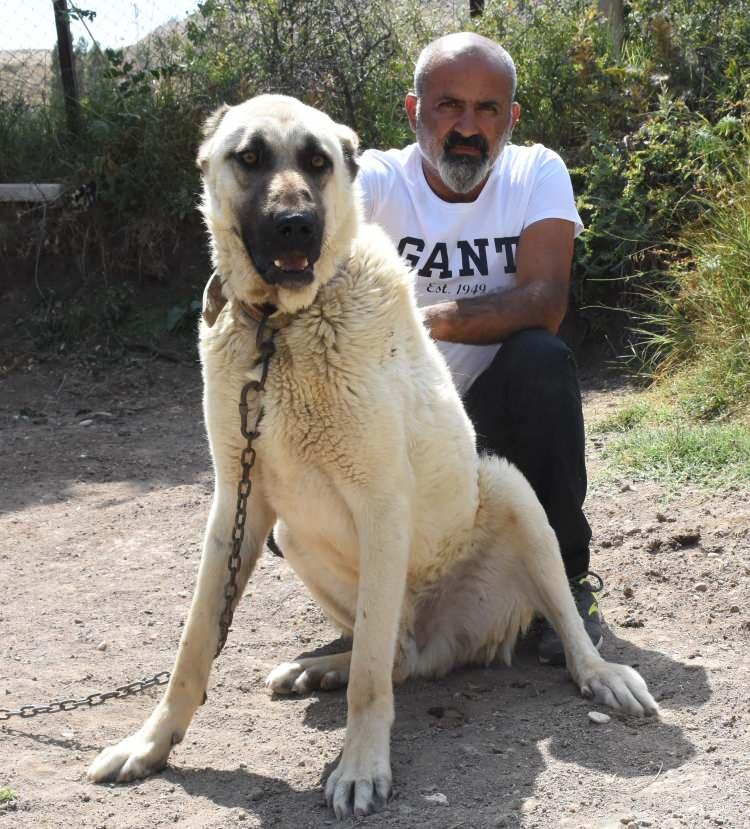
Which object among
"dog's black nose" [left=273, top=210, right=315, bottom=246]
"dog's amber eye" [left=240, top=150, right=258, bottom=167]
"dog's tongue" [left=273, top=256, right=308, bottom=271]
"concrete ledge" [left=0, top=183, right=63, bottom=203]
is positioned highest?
"dog's amber eye" [left=240, top=150, right=258, bottom=167]

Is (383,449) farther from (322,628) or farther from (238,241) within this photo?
(322,628)

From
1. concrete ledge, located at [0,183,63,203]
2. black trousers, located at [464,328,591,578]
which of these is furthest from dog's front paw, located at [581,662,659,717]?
concrete ledge, located at [0,183,63,203]

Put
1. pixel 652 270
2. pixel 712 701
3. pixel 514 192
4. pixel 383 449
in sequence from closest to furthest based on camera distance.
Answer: pixel 383 449 < pixel 712 701 < pixel 514 192 < pixel 652 270

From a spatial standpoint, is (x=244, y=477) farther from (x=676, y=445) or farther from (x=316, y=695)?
(x=676, y=445)

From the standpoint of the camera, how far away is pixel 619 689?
107 inches

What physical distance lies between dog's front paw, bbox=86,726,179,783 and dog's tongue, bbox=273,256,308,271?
1124 millimetres

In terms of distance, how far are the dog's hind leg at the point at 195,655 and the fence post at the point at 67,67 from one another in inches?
198

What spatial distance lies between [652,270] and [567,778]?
160 inches

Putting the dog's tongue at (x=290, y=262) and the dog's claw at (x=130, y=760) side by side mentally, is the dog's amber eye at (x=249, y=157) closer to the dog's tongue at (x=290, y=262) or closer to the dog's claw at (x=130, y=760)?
the dog's tongue at (x=290, y=262)

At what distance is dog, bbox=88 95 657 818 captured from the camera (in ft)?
8.17

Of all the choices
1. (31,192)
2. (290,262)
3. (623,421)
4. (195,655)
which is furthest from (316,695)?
(31,192)

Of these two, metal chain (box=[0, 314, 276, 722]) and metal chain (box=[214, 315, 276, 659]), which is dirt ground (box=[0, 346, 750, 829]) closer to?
metal chain (box=[0, 314, 276, 722])

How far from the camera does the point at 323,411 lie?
251 cm

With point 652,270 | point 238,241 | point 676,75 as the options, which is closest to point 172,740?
point 238,241
